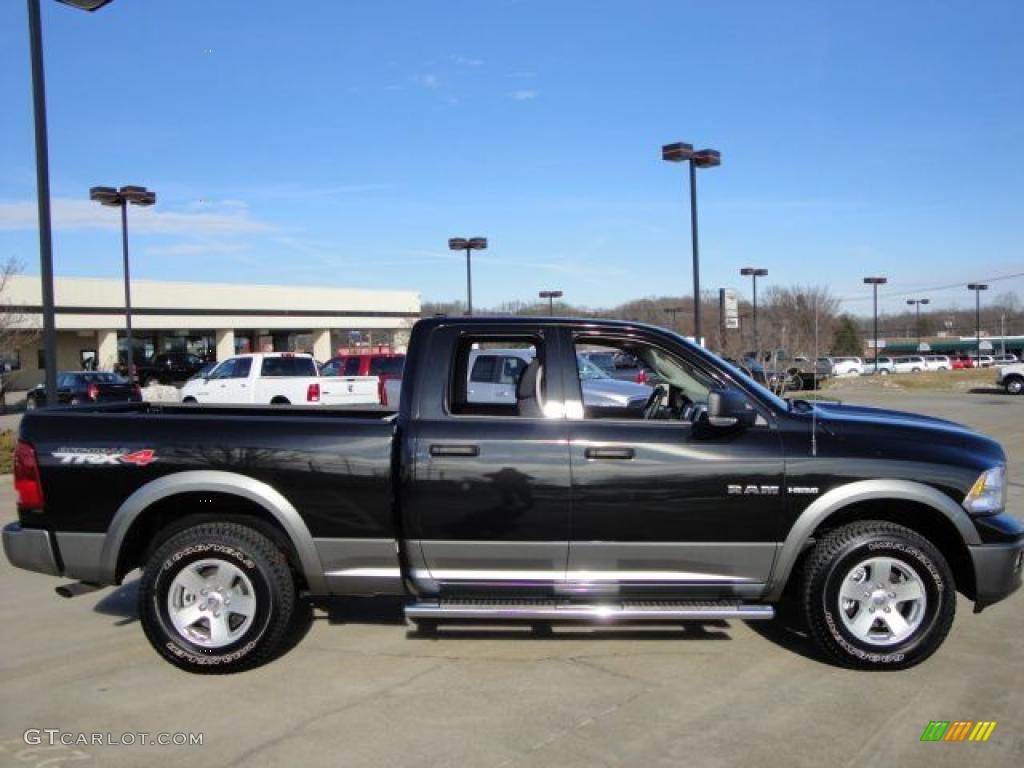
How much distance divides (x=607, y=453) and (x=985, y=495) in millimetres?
2094

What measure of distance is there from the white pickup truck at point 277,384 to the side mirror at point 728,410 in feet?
54.0

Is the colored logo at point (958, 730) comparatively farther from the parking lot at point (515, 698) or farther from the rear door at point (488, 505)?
the rear door at point (488, 505)

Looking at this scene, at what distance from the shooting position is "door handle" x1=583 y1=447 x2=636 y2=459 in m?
4.60

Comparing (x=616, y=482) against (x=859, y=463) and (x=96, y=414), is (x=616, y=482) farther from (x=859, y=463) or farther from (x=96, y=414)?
(x=96, y=414)

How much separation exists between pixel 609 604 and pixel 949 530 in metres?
1.98

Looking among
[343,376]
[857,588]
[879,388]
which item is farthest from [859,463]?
[879,388]

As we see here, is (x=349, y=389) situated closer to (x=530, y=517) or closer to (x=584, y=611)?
(x=530, y=517)

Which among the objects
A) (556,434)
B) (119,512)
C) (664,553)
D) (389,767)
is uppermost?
(556,434)

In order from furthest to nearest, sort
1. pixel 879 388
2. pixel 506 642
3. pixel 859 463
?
pixel 879 388
pixel 506 642
pixel 859 463

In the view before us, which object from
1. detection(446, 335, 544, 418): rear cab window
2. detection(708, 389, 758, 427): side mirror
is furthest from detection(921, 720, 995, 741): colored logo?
detection(446, 335, 544, 418): rear cab window

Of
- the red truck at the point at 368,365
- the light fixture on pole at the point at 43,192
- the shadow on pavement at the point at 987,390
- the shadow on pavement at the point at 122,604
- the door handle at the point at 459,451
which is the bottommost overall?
the shadow on pavement at the point at 122,604

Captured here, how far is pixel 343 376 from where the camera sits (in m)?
21.5

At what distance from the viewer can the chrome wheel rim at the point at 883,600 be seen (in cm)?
461

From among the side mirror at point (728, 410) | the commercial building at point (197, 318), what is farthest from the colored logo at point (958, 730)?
the commercial building at point (197, 318)
